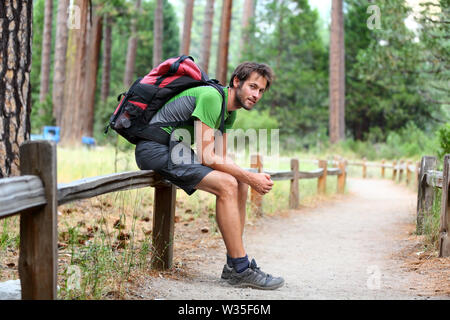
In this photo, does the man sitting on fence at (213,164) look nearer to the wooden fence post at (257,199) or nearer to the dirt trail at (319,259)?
the dirt trail at (319,259)

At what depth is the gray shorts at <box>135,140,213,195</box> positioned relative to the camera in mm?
4344

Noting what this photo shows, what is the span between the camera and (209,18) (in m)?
24.2

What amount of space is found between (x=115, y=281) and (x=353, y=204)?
949 centimetres

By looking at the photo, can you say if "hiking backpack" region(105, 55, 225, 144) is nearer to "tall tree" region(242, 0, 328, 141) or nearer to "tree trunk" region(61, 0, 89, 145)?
"tree trunk" region(61, 0, 89, 145)

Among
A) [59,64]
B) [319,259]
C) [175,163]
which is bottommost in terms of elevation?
[319,259]

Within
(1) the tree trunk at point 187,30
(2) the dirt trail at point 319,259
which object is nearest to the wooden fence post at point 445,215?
(2) the dirt trail at point 319,259

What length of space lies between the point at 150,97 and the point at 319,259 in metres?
3.15

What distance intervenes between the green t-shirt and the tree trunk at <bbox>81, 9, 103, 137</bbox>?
1676cm

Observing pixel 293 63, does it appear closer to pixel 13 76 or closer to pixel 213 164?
pixel 13 76

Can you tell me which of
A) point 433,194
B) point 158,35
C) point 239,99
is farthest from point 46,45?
point 239,99

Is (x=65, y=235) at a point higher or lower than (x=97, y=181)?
lower

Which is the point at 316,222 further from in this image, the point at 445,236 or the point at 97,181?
the point at 97,181

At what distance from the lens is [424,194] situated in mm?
7336
